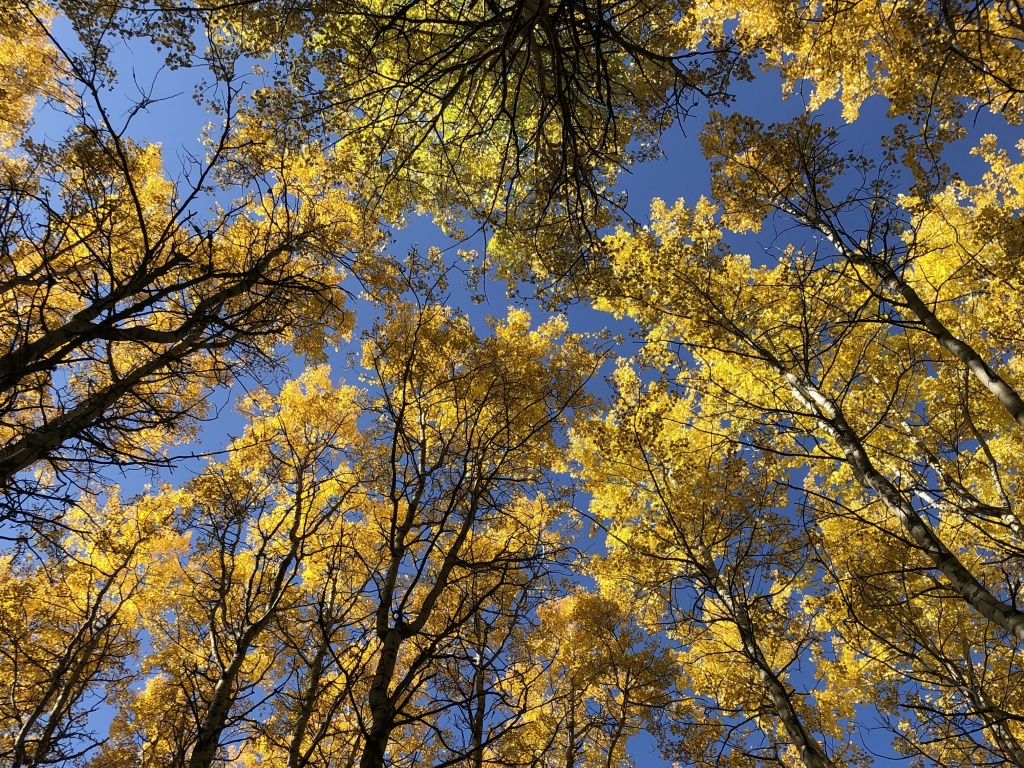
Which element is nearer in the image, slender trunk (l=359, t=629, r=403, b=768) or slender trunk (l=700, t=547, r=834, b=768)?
slender trunk (l=359, t=629, r=403, b=768)

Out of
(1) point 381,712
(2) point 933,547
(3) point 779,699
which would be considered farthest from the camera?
(3) point 779,699

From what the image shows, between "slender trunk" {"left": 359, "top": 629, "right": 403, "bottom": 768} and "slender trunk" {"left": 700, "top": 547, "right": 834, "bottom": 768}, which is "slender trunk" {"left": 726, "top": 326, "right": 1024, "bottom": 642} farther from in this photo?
"slender trunk" {"left": 359, "top": 629, "right": 403, "bottom": 768}

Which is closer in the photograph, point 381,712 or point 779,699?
point 381,712

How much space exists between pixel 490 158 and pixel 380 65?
8.85ft

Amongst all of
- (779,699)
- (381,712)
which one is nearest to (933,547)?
(779,699)

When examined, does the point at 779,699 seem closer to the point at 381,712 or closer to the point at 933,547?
the point at 933,547

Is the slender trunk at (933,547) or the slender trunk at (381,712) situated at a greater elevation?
the slender trunk at (933,547)

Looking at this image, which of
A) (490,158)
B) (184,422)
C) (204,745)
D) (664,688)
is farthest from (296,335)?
(664,688)

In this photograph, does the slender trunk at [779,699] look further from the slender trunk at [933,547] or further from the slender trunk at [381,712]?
the slender trunk at [381,712]

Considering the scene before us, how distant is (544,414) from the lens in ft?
26.3

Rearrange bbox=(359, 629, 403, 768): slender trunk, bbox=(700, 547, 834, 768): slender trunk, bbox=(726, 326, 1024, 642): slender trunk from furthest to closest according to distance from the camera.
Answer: bbox=(700, 547, 834, 768): slender trunk, bbox=(726, 326, 1024, 642): slender trunk, bbox=(359, 629, 403, 768): slender trunk

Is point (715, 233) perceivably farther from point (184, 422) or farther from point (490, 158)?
point (184, 422)

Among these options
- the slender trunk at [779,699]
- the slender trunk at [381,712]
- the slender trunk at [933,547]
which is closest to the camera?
the slender trunk at [381,712]

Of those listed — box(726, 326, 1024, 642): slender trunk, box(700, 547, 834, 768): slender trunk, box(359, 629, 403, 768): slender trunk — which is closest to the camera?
box(359, 629, 403, 768): slender trunk
